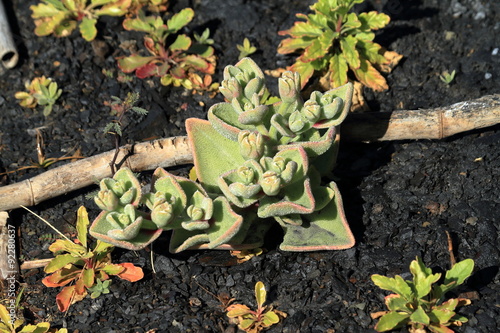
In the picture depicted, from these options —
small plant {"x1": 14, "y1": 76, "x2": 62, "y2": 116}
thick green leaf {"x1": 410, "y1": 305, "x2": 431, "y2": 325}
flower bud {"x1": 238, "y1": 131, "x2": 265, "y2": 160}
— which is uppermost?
flower bud {"x1": 238, "y1": 131, "x2": 265, "y2": 160}

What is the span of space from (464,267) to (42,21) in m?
3.18

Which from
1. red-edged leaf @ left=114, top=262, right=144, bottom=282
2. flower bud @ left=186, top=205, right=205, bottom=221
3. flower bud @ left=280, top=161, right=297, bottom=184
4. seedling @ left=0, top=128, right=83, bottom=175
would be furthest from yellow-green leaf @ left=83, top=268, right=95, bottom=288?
flower bud @ left=280, top=161, right=297, bottom=184

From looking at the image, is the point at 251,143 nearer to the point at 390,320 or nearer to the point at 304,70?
the point at 390,320

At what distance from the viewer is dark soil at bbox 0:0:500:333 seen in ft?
9.50

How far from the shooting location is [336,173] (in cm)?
345

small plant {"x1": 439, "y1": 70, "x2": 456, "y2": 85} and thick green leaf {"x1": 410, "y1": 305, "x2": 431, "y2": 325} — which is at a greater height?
small plant {"x1": 439, "y1": 70, "x2": 456, "y2": 85}

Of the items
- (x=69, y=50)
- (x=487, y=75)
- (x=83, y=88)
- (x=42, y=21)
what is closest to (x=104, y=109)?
(x=83, y=88)

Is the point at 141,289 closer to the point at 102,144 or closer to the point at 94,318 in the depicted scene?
the point at 94,318

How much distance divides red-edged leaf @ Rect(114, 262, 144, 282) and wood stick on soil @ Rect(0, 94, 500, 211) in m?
0.50

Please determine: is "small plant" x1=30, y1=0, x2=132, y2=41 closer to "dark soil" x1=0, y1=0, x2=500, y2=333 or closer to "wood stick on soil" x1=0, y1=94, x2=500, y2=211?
"dark soil" x1=0, y1=0, x2=500, y2=333

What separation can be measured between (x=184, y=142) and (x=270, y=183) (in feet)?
2.91

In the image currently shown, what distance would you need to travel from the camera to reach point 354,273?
298 centimetres

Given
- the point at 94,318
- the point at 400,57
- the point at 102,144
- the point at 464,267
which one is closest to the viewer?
the point at 464,267

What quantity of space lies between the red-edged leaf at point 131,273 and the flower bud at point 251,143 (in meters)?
0.74
